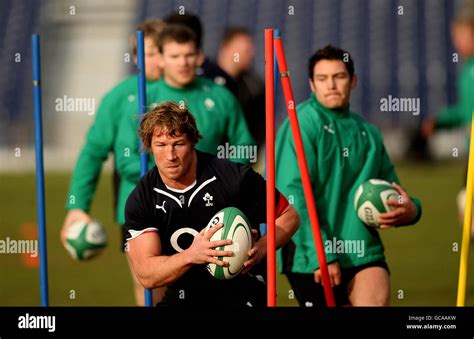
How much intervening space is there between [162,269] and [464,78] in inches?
109

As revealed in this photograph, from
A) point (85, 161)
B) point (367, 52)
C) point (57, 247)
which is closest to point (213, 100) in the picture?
point (85, 161)

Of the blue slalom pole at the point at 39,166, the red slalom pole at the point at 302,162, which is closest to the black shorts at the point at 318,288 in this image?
the red slalom pole at the point at 302,162

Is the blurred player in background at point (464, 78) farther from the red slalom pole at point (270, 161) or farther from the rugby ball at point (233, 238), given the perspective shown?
the rugby ball at point (233, 238)

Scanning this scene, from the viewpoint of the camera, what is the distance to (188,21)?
22.8 feet

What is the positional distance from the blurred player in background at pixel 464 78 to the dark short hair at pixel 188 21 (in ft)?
5.40

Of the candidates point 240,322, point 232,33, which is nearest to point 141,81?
point 240,322

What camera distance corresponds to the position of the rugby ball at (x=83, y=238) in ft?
21.4

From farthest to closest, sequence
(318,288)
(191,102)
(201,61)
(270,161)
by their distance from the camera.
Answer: (201,61) → (191,102) → (318,288) → (270,161)

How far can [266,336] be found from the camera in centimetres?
588

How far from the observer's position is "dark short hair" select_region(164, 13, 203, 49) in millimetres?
6829

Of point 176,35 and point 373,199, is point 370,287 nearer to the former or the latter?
point 373,199

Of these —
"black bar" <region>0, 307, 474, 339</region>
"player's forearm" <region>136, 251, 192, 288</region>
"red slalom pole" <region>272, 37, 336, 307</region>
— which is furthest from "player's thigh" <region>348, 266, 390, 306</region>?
"player's forearm" <region>136, 251, 192, 288</region>

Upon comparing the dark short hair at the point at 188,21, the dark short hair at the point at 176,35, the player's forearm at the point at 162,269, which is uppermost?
the dark short hair at the point at 188,21

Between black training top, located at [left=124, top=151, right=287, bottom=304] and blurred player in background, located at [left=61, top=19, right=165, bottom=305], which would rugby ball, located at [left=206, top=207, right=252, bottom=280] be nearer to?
black training top, located at [left=124, top=151, right=287, bottom=304]
